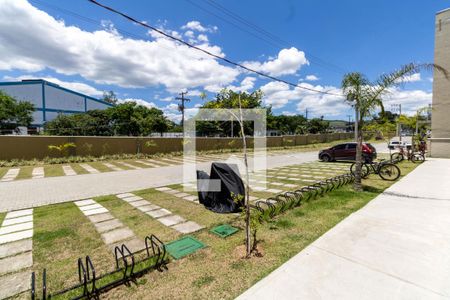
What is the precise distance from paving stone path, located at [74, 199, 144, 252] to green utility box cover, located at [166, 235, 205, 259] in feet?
1.83


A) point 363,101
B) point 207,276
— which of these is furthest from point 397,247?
point 363,101

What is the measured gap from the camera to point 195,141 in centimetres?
2338

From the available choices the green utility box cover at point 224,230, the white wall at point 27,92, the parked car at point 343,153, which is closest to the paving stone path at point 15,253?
the green utility box cover at point 224,230

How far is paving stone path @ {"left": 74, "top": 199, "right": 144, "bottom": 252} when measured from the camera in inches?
156

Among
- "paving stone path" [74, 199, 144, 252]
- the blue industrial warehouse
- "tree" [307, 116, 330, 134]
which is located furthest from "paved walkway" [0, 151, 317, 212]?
"tree" [307, 116, 330, 134]

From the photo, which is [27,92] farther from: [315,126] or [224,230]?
[315,126]

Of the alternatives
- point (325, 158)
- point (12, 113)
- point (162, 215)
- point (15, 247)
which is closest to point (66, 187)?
point (15, 247)

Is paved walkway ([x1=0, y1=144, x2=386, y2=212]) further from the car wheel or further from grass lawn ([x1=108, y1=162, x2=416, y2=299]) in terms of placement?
the car wheel

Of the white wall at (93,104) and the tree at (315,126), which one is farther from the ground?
the white wall at (93,104)

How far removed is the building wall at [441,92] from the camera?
15.5 meters

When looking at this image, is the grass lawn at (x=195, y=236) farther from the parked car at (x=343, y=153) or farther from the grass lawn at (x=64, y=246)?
the parked car at (x=343, y=153)

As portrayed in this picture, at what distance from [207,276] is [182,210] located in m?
2.85

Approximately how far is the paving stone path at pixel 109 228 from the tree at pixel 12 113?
36.4 meters

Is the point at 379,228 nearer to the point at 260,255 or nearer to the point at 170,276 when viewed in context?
the point at 260,255
